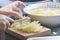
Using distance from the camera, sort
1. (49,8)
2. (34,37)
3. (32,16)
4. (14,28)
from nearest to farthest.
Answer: (34,37) < (14,28) < (32,16) < (49,8)

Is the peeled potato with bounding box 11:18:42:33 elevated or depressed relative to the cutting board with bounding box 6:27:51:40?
elevated

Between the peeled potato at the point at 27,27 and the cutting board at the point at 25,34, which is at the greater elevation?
the peeled potato at the point at 27,27

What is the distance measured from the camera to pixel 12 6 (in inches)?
40.9

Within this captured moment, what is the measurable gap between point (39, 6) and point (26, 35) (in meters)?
0.45

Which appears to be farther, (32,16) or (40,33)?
(32,16)

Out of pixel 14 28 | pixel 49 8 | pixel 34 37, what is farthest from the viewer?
pixel 49 8

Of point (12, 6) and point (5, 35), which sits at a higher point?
point (12, 6)

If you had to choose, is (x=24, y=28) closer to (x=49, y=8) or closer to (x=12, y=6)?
(x=12, y=6)

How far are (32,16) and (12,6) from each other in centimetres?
13

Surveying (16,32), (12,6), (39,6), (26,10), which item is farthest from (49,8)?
(16,32)

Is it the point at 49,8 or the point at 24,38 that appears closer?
the point at 24,38

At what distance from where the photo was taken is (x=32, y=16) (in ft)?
3.38

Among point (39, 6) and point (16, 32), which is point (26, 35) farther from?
point (39, 6)

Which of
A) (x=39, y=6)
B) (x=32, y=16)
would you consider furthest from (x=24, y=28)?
(x=39, y=6)
